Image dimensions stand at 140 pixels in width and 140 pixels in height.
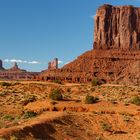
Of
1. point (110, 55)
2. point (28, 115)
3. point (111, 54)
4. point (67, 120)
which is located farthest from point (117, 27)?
point (67, 120)

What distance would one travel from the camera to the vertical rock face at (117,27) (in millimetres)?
160375

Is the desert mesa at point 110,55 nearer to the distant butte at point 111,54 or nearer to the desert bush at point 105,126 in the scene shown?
the distant butte at point 111,54

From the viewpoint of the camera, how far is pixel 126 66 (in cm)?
13600

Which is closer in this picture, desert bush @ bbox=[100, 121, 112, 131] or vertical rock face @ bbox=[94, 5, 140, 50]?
desert bush @ bbox=[100, 121, 112, 131]

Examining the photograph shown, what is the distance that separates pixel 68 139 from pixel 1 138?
7604 mm

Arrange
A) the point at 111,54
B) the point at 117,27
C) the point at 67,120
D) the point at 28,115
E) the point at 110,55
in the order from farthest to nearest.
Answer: the point at 117,27 < the point at 111,54 < the point at 110,55 < the point at 28,115 < the point at 67,120

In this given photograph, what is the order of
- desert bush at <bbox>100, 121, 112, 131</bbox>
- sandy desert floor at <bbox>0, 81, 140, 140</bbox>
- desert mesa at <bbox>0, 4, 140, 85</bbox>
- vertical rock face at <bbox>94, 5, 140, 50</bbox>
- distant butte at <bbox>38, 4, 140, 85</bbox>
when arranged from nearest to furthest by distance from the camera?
sandy desert floor at <bbox>0, 81, 140, 140</bbox>
desert bush at <bbox>100, 121, 112, 131</bbox>
desert mesa at <bbox>0, 4, 140, 85</bbox>
distant butte at <bbox>38, 4, 140, 85</bbox>
vertical rock face at <bbox>94, 5, 140, 50</bbox>

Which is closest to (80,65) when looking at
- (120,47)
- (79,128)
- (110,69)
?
(110,69)

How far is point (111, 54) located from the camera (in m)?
146

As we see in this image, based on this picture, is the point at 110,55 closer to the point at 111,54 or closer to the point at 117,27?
the point at 111,54

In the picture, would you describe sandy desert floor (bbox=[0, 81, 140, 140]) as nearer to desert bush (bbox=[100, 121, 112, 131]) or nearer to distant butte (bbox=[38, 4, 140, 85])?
desert bush (bbox=[100, 121, 112, 131])

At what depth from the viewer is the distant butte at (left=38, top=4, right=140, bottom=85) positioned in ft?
424

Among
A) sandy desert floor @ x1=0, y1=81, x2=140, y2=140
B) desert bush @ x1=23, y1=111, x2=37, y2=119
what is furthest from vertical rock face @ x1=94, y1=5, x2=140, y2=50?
desert bush @ x1=23, y1=111, x2=37, y2=119

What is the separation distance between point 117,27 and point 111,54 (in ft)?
73.4
